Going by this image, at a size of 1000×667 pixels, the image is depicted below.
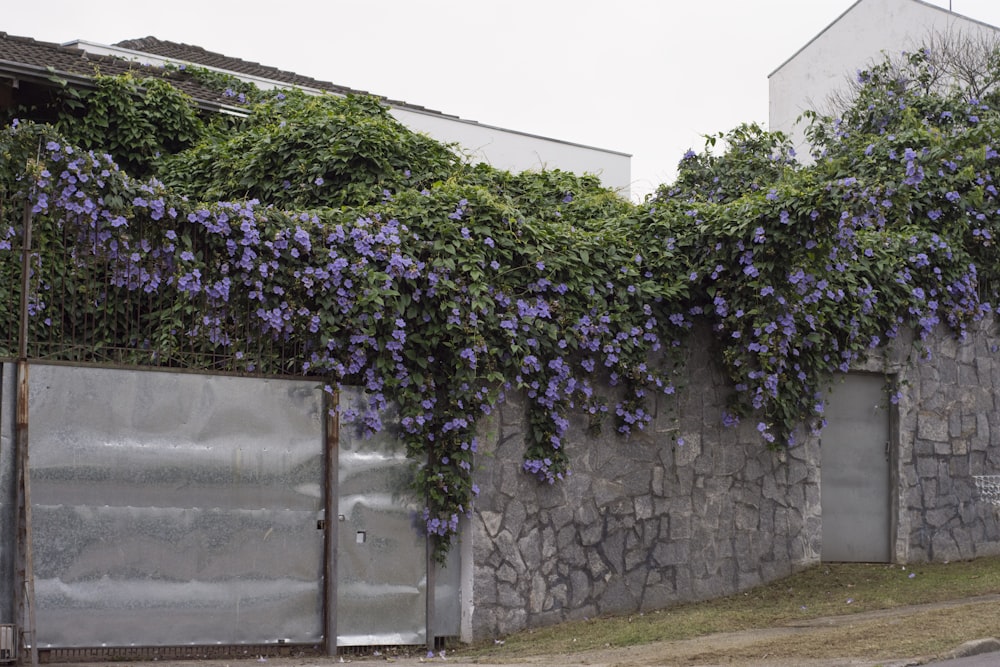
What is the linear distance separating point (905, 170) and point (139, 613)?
717 centimetres

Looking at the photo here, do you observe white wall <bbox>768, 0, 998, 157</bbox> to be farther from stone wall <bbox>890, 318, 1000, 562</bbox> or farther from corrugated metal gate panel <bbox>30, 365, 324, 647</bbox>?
corrugated metal gate panel <bbox>30, 365, 324, 647</bbox>

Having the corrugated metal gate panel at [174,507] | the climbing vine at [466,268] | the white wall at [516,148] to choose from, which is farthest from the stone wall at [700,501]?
the white wall at [516,148]

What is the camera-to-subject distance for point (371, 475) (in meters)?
9.55

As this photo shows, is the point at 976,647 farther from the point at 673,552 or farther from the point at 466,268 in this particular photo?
the point at 466,268

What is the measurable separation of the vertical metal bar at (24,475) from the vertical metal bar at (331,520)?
2.08m

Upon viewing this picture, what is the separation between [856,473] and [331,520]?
20.1 ft

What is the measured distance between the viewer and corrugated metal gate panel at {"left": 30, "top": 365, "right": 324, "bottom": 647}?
8273 mm

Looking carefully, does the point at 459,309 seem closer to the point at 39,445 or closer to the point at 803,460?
the point at 39,445

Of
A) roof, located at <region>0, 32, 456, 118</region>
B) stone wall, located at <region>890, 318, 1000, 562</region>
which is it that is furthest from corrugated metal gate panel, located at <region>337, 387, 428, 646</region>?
stone wall, located at <region>890, 318, 1000, 562</region>

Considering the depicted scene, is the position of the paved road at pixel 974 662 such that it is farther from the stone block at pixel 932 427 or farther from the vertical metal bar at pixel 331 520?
the stone block at pixel 932 427

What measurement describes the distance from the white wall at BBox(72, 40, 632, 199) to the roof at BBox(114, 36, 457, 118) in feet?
1.06

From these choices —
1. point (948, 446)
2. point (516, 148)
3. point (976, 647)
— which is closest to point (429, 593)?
point (976, 647)

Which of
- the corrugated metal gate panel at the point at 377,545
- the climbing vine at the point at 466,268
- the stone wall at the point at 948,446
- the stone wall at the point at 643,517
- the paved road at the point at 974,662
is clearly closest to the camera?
the paved road at the point at 974,662

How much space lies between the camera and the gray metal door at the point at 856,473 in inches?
506
